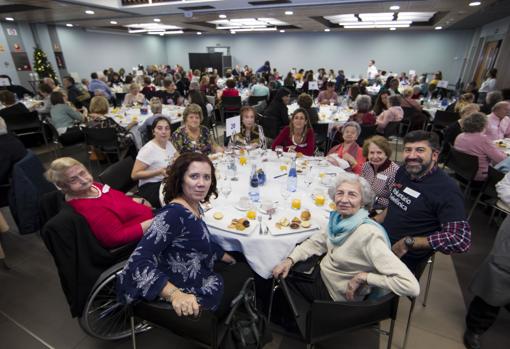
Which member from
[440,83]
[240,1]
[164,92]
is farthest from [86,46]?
[440,83]

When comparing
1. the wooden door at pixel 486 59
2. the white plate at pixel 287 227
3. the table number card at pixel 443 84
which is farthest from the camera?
the wooden door at pixel 486 59

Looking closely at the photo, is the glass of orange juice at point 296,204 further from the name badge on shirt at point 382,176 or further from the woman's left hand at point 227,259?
the name badge on shirt at point 382,176

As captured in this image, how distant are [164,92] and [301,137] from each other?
5.00 meters

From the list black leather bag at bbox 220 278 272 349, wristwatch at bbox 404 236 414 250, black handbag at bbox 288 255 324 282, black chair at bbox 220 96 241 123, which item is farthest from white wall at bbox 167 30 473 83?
black leather bag at bbox 220 278 272 349

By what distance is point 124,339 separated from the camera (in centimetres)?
193

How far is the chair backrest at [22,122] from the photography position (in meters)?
4.84

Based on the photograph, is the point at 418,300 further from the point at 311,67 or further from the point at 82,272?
the point at 311,67

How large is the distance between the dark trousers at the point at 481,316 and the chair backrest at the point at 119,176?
9.45 ft

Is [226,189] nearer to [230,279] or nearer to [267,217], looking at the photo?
[267,217]

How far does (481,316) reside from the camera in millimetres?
1828

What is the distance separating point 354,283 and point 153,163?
217 cm

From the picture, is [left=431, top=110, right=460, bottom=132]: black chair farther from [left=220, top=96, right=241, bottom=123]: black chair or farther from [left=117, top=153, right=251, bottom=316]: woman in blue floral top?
[left=117, top=153, right=251, bottom=316]: woman in blue floral top

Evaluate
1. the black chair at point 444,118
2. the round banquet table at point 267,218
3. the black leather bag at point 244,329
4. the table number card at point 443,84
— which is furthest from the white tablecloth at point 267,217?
the table number card at point 443,84

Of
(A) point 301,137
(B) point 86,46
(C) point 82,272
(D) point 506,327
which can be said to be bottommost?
(D) point 506,327
